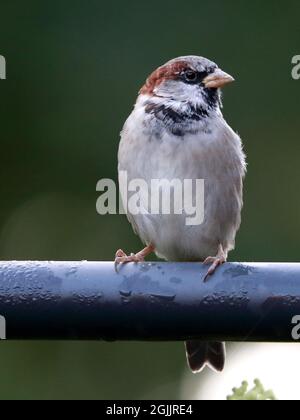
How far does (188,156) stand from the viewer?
9.98 feet

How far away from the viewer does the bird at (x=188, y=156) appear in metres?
3.06

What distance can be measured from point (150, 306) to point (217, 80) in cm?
153

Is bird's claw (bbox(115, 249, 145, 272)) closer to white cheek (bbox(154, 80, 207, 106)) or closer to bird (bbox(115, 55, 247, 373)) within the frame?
bird (bbox(115, 55, 247, 373))

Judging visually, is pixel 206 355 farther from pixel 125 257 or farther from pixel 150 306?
pixel 150 306

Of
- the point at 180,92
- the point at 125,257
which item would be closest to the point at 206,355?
the point at 125,257

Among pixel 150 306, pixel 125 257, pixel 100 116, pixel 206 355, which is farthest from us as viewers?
pixel 100 116

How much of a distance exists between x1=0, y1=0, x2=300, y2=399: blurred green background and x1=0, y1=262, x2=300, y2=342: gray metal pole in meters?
2.37

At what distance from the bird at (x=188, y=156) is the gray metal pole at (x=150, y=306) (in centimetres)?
125

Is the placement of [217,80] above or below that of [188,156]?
above

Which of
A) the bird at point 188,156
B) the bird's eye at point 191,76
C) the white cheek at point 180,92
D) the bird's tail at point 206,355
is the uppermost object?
the bird's eye at point 191,76

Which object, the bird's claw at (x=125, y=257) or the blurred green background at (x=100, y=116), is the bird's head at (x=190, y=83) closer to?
the bird's claw at (x=125, y=257)

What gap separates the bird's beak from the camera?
3.18 m

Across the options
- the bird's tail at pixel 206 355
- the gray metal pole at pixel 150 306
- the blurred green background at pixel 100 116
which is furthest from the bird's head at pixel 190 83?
the gray metal pole at pixel 150 306

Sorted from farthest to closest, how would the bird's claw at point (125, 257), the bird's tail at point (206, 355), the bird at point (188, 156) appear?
1. the bird's tail at point (206, 355)
2. the bird at point (188, 156)
3. the bird's claw at point (125, 257)
